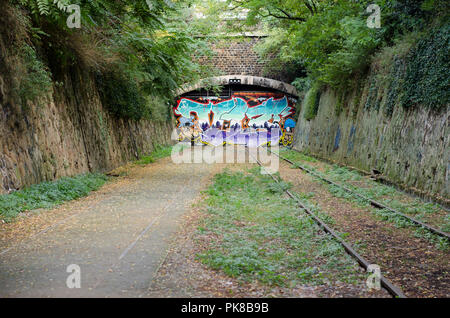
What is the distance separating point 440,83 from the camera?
10336 millimetres

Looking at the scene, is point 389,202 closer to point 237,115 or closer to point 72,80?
point 72,80

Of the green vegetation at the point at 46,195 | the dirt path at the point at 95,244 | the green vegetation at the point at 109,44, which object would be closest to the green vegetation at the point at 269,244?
the dirt path at the point at 95,244

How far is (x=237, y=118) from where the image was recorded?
1454 inches

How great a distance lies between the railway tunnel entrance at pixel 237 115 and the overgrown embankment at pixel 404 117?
1644 cm

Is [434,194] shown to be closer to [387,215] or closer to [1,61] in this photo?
[387,215]

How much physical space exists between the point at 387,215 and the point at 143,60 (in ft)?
31.3

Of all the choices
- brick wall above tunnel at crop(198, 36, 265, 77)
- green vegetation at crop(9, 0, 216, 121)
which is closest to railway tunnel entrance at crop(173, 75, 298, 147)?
brick wall above tunnel at crop(198, 36, 265, 77)

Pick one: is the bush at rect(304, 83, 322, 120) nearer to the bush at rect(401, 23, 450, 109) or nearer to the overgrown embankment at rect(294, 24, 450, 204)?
the overgrown embankment at rect(294, 24, 450, 204)

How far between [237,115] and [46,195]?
28.2 meters

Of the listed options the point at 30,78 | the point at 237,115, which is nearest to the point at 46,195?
the point at 30,78

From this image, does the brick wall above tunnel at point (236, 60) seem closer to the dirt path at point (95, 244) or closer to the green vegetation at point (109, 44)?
the green vegetation at point (109, 44)

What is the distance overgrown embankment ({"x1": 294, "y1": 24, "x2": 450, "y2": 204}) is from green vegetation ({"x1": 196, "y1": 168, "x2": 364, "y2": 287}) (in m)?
3.70

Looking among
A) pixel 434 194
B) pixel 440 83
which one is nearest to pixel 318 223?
pixel 434 194

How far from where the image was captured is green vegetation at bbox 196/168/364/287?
17.3 ft
